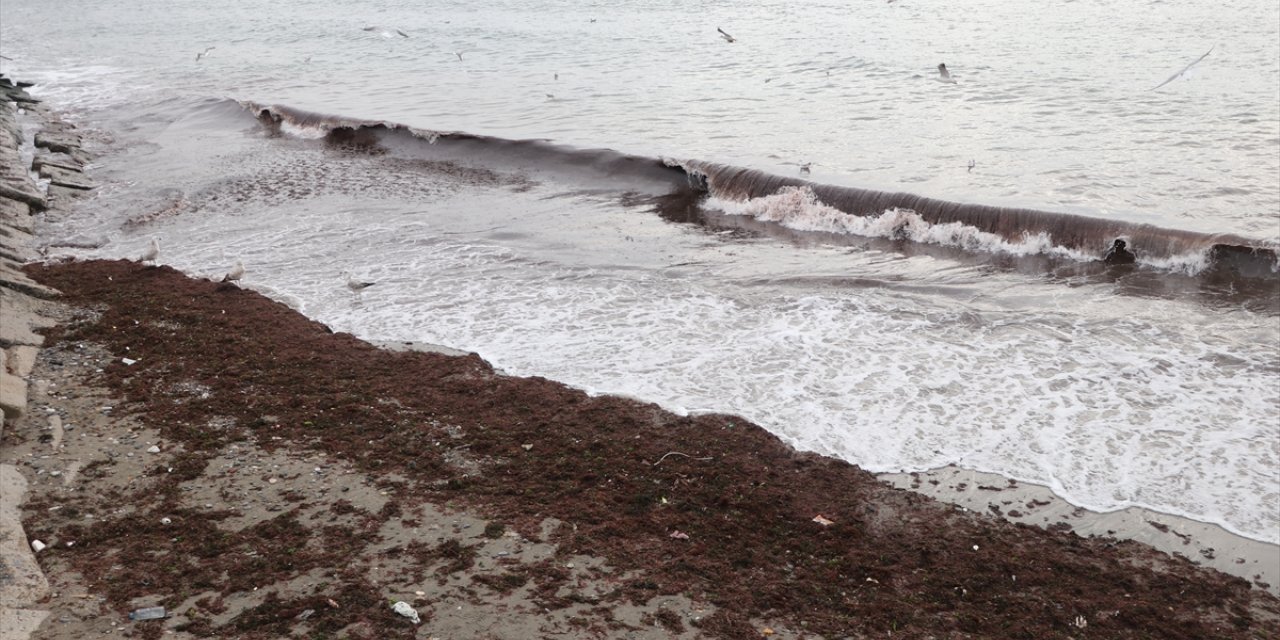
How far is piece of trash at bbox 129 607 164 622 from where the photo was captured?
169 inches

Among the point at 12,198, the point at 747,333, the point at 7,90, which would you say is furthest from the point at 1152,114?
the point at 7,90

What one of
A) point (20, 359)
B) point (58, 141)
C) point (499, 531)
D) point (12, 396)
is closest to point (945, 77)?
point (58, 141)

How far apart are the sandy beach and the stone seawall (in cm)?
10

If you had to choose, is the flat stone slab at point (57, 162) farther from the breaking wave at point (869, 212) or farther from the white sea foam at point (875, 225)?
the white sea foam at point (875, 225)

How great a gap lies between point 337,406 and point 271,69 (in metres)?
24.4

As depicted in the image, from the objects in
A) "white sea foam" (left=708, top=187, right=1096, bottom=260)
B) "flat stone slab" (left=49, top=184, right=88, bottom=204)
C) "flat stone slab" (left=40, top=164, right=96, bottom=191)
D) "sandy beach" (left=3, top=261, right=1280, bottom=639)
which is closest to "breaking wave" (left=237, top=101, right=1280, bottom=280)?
"white sea foam" (left=708, top=187, right=1096, bottom=260)

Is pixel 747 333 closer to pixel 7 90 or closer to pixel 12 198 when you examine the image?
pixel 12 198

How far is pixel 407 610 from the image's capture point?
4387mm

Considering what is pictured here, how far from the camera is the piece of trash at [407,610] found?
435cm

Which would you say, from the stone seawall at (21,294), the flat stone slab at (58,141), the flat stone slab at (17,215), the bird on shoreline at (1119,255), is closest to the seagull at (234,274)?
the stone seawall at (21,294)

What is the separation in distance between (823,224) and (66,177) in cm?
1175

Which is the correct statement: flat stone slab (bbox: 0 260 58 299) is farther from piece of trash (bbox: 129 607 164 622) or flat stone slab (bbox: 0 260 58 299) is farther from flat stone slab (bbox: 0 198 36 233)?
piece of trash (bbox: 129 607 164 622)

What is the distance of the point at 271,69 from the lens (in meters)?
28.1

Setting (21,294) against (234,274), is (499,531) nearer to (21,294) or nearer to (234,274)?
(234,274)
